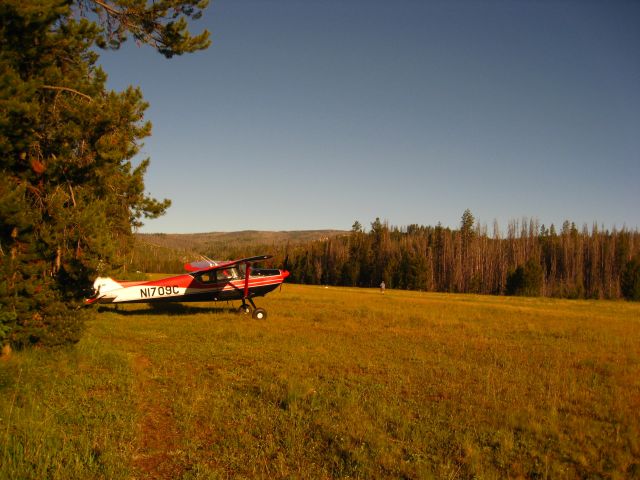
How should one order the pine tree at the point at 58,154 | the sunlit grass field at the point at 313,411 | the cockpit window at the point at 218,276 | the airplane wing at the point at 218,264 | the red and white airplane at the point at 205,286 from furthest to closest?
the cockpit window at the point at 218,276
the red and white airplane at the point at 205,286
the airplane wing at the point at 218,264
the pine tree at the point at 58,154
the sunlit grass field at the point at 313,411

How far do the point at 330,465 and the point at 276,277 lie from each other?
1500 centimetres

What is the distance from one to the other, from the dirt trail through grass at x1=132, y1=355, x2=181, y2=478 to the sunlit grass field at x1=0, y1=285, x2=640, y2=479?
25 mm

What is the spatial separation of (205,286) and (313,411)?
1323 centimetres

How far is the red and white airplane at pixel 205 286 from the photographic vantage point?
17875 mm

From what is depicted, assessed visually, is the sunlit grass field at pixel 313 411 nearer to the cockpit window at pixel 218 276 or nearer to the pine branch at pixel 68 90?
the pine branch at pixel 68 90

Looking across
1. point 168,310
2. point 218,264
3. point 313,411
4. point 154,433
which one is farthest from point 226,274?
point 154,433

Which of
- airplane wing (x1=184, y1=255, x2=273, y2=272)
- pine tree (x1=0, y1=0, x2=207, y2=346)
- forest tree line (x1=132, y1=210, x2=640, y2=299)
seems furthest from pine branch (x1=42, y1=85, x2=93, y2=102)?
forest tree line (x1=132, y1=210, x2=640, y2=299)

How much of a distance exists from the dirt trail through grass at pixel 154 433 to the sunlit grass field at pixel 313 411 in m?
0.02

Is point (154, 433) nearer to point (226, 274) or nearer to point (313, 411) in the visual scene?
point (313, 411)

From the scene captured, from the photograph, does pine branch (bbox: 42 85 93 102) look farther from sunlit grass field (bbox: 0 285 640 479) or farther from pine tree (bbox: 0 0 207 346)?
sunlit grass field (bbox: 0 285 640 479)

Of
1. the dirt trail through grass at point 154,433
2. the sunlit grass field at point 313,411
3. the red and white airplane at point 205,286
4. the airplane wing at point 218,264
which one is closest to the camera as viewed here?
the dirt trail through grass at point 154,433

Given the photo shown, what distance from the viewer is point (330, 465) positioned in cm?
484

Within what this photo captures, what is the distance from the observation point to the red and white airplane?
58.6 ft

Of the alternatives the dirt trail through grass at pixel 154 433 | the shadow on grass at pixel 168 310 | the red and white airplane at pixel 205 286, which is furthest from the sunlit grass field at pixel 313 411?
the shadow on grass at pixel 168 310
